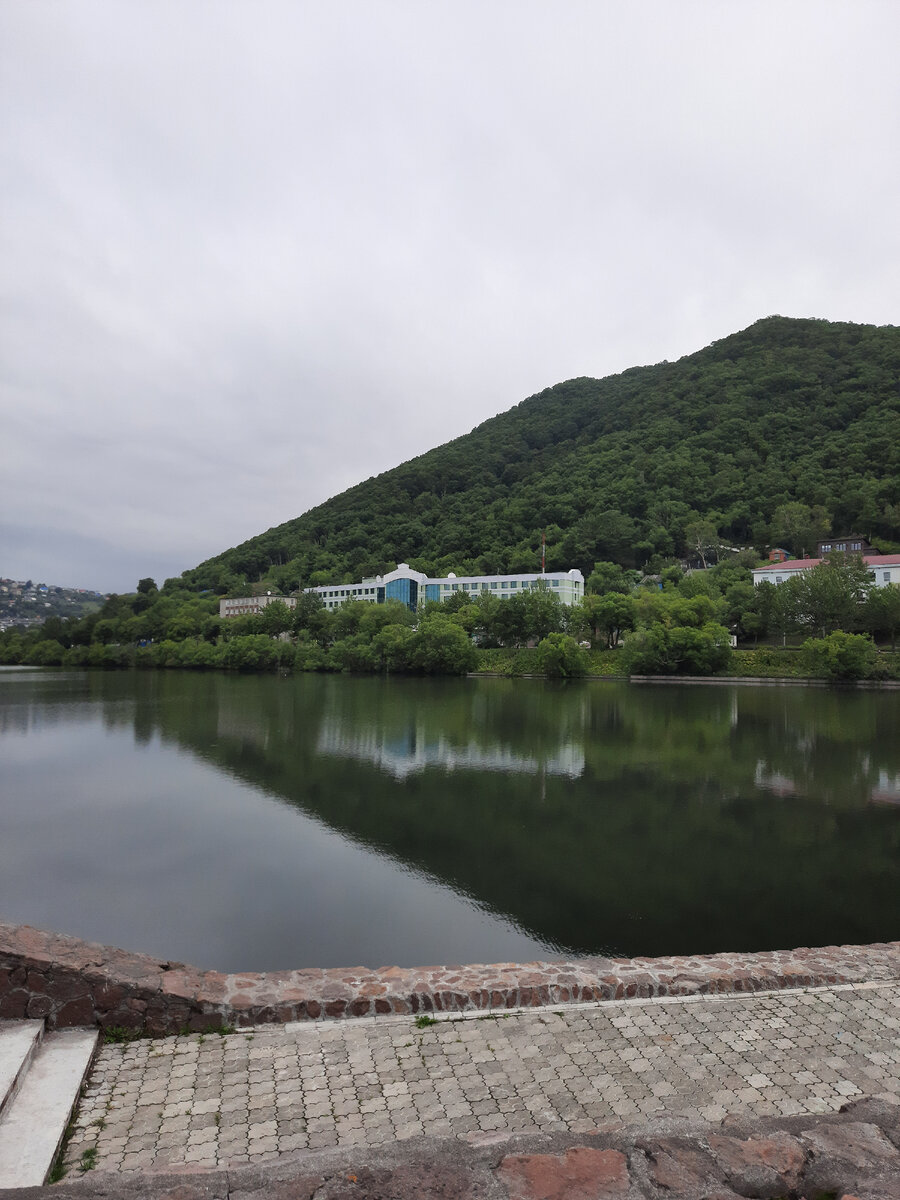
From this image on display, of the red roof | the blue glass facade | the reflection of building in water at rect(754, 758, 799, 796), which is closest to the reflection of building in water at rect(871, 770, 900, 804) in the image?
the reflection of building in water at rect(754, 758, 799, 796)

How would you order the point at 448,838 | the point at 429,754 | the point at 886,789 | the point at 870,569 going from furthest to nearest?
the point at 870,569 → the point at 429,754 → the point at 886,789 → the point at 448,838

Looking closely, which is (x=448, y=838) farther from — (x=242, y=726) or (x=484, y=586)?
(x=484, y=586)

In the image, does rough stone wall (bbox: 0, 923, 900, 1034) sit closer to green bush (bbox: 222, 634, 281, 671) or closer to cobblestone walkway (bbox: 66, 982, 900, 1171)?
cobblestone walkway (bbox: 66, 982, 900, 1171)

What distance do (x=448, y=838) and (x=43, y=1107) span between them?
10590 mm

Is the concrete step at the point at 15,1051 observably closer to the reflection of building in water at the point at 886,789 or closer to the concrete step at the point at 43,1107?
the concrete step at the point at 43,1107

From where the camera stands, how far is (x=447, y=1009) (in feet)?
20.4

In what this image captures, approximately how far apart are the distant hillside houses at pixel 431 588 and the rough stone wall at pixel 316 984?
241 ft

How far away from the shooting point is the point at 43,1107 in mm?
4562

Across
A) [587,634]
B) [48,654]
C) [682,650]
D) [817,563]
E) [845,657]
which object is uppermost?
[817,563]

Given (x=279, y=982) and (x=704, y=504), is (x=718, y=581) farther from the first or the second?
(x=279, y=982)

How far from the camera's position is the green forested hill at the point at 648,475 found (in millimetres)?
107688

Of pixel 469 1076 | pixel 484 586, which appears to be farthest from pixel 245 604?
pixel 469 1076

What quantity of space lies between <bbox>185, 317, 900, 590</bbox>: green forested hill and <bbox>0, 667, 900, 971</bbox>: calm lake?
81.6m

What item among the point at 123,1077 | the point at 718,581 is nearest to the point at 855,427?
the point at 718,581
